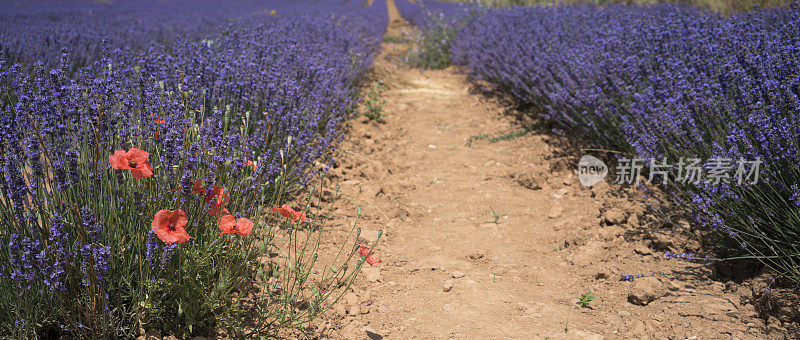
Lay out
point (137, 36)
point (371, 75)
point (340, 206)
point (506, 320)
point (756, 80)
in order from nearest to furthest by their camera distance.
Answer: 1. point (506, 320)
2. point (756, 80)
3. point (340, 206)
4. point (137, 36)
5. point (371, 75)

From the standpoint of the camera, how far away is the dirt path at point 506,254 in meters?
2.10

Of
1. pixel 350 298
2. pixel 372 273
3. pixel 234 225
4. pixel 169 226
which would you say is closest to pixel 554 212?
pixel 372 273

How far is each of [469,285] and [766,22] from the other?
10.1 ft

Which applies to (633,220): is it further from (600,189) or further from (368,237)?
(368,237)

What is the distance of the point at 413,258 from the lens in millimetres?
2750

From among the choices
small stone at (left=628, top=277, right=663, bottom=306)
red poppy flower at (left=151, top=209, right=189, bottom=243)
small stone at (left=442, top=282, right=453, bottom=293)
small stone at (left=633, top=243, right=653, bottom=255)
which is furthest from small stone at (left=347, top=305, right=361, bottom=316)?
small stone at (left=633, top=243, right=653, bottom=255)

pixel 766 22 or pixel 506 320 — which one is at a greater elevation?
pixel 766 22

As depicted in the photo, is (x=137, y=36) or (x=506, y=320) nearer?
(x=506, y=320)

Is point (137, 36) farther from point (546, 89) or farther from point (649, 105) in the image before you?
point (649, 105)

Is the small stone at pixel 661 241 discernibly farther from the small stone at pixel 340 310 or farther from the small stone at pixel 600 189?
the small stone at pixel 340 310

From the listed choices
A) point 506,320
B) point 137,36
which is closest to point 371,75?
point 137,36

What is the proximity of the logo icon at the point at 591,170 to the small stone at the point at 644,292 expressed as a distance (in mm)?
1288

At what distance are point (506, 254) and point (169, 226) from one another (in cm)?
172

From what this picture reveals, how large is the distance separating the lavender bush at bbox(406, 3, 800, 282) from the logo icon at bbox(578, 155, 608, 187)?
0.14m
